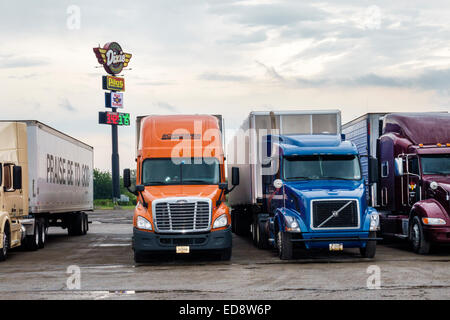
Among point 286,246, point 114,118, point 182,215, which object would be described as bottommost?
point 286,246

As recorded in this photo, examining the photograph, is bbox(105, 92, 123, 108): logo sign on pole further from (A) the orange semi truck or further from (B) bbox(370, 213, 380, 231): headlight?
(B) bbox(370, 213, 380, 231): headlight

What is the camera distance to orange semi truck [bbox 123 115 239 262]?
1698 cm

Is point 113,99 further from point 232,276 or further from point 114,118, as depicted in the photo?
point 232,276

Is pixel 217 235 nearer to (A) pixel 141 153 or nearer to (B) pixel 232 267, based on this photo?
(B) pixel 232 267

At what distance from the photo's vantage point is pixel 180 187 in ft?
57.8

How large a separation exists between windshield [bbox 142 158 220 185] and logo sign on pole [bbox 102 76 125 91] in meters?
78.2

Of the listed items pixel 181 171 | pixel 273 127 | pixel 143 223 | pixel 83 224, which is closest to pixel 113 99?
pixel 83 224

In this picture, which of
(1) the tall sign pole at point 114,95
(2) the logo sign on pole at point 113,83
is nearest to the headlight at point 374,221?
(1) the tall sign pole at point 114,95

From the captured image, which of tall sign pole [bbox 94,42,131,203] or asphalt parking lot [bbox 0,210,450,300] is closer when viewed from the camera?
asphalt parking lot [bbox 0,210,450,300]

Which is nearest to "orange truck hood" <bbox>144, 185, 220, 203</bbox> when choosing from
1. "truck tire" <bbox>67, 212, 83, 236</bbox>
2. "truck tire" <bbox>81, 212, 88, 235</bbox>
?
"truck tire" <bbox>67, 212, 83, 236</bbox>

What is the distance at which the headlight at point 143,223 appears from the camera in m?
17.0

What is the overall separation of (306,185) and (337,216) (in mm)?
1156

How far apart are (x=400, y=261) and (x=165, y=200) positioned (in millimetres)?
5672

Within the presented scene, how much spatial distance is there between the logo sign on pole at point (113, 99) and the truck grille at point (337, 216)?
8051 cm
